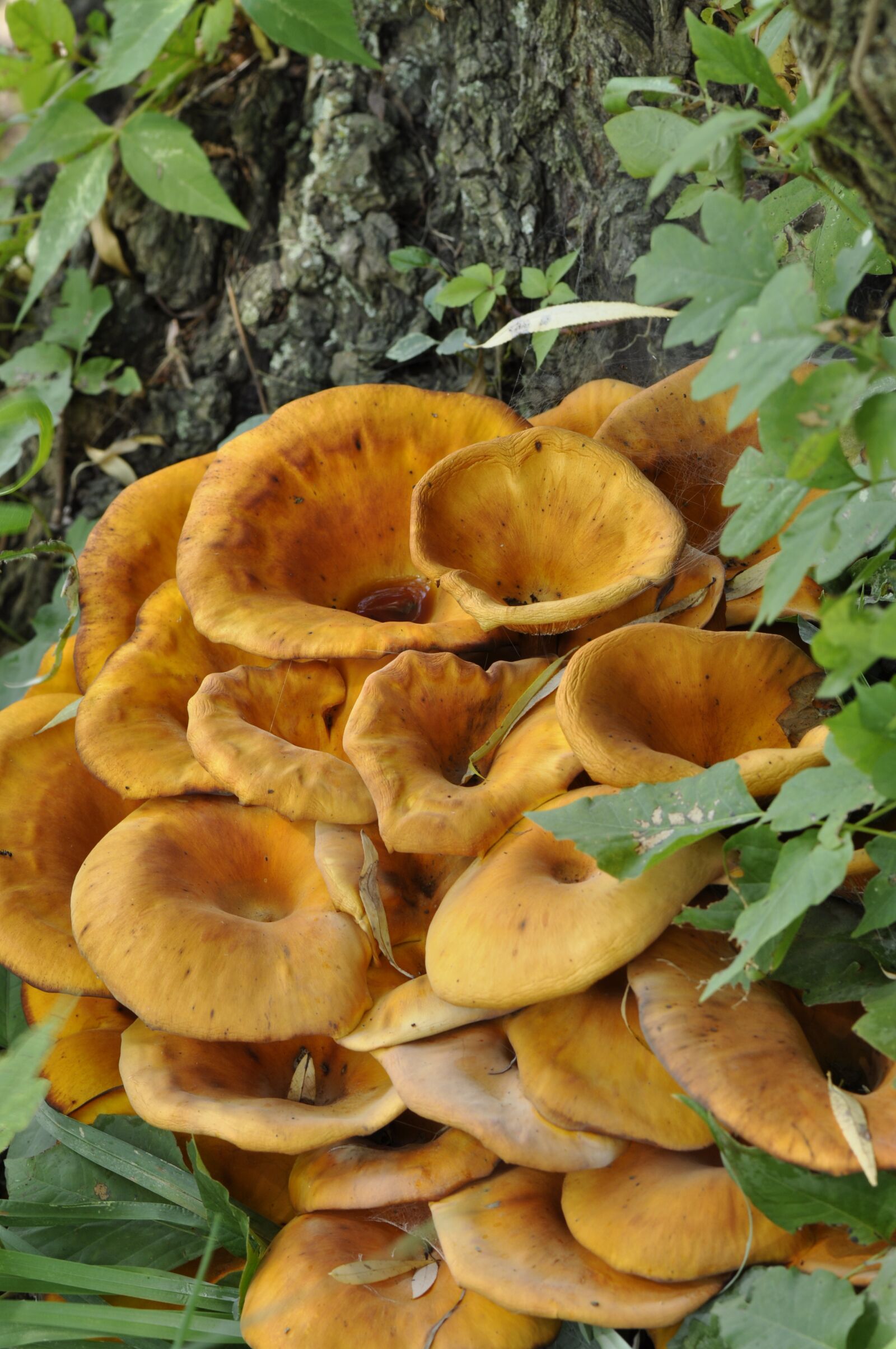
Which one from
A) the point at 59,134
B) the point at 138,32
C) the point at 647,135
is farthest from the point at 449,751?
the point at 59,134

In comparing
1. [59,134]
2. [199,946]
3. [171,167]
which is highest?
[59,134]

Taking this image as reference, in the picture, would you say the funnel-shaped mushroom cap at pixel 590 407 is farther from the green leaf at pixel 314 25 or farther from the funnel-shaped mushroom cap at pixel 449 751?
the green leaf at pixel 314 25

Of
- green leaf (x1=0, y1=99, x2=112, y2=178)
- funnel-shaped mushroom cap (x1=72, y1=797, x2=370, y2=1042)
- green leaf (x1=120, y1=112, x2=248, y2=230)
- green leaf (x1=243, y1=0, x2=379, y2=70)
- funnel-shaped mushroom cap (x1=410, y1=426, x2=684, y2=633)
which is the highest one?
green leaf (x1=243, y1=0, x2=379, y2=70)

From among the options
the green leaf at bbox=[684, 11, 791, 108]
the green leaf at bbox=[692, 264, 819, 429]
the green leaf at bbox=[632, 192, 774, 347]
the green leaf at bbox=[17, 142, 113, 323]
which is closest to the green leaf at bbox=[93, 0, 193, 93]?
the green leaf at bbox=[17, 142, 113, 323]

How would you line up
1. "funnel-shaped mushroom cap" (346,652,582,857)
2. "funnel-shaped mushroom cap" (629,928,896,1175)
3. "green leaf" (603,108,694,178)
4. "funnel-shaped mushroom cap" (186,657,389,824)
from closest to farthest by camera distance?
"funnel-shaped mushroom cap" (629,928,896,1175) → "green leaf" (603,108,694,178) → "funnel-shaped mushroom cap" (346,652,582,857) → "funnel-shaped mushroom cap" (186,657,389,824)

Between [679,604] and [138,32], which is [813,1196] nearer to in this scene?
[679,604]

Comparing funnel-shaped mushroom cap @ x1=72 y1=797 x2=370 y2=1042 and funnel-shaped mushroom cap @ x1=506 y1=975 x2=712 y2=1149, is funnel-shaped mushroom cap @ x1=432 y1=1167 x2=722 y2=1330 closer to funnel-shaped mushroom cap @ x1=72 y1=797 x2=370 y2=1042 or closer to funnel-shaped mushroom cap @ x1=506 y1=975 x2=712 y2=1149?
funnel-shaped mushroom cap @ x1=506 y1=975 x2=712 y2=1149

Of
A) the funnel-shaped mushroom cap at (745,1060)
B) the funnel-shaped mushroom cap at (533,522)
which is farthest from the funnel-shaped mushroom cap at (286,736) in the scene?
the funnel-shaped mushroom cap at (745,1060)
